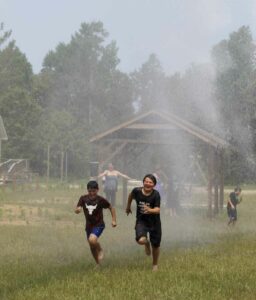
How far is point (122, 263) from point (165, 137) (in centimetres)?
1470

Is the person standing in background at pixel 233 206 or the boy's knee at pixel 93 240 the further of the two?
the person standing in background at pixel 233 206

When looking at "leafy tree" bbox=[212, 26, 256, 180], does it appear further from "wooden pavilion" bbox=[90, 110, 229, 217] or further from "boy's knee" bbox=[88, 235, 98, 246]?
"boy's knee" bbox=[88, 235, 98, 246]

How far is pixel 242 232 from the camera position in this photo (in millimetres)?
15766

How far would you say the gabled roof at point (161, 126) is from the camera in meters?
21.4

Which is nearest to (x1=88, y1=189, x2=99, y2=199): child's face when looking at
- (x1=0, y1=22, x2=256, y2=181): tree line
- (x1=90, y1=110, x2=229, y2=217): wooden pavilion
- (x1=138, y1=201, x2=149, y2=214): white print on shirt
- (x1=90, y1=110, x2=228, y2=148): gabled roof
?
(x1=138, y1=201, x2=149, y2=214): white print on shirt

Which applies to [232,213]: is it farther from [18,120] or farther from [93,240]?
[18,120]

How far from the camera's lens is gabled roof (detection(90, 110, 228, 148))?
2144cm

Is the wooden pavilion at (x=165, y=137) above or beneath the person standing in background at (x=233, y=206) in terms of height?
above

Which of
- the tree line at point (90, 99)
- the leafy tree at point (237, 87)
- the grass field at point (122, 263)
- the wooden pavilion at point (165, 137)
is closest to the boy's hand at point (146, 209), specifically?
the grass field at point (122, 263)

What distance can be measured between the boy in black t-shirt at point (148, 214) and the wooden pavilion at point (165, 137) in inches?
453

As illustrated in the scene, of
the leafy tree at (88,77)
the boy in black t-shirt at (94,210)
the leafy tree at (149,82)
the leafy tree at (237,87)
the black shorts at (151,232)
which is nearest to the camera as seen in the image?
the black shorts at (151,232)

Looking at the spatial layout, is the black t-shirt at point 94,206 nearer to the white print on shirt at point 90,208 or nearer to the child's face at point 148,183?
the white print on shirt at point 90,208

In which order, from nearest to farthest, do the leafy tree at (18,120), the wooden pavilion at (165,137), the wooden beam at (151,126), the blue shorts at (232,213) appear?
the blue shorts at (232,213) → the wooden pavilion at (165,137) → the wooden beam at (151,126) → the leafy tree at (18,120)

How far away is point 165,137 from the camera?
24547 millimetres
